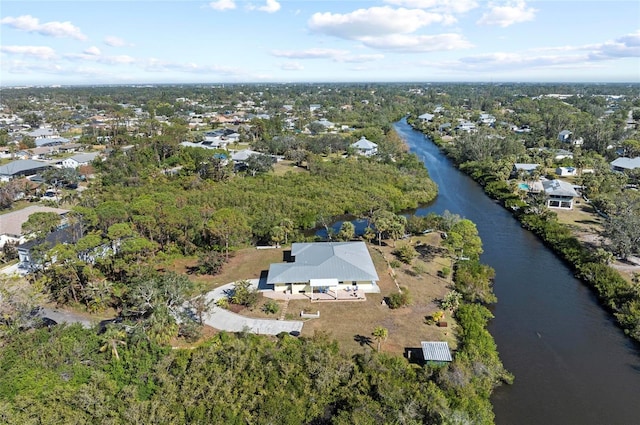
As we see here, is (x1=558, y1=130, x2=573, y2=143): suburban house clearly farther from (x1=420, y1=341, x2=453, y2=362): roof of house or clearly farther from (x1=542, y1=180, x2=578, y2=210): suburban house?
(x1=420, y1=341, x2=453, y2=362): roof of house

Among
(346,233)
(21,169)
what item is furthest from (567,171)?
(21,169)

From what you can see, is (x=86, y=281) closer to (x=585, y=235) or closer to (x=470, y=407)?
(x=470, y=407)

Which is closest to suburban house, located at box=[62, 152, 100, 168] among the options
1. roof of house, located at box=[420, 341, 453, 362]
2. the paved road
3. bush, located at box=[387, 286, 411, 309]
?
the paved road

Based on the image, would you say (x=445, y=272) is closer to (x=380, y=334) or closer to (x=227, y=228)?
(x=380, y=334)

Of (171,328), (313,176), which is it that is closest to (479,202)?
(313,176)

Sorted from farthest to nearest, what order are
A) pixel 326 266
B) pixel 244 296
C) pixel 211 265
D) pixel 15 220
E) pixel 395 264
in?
pixel 15 220 → pixel 395 264 → pixel 211 265 → pixel 326 266 → pixel 244 296
